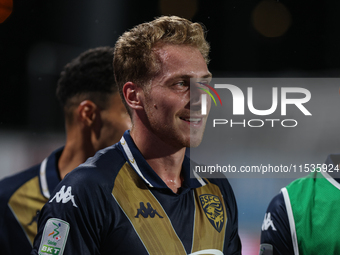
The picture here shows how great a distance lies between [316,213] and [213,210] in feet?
1.59

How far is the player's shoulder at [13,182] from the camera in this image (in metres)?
1.95

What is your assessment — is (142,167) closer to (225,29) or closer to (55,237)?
(55,237)

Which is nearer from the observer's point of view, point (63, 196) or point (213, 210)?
point (63, 196)

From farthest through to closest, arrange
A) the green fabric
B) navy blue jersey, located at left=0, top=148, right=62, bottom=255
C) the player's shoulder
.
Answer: the player's shoulder → navy blue jersey, located at left=0, top=148, right=62, bottom=255 → the green fabric

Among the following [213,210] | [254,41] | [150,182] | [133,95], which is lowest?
[213,210]

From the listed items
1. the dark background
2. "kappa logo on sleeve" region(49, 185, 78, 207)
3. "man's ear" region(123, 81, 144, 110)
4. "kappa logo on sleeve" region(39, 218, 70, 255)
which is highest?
the dark background

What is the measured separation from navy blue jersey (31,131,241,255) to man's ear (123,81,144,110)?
0.11 metres

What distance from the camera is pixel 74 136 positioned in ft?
6.65

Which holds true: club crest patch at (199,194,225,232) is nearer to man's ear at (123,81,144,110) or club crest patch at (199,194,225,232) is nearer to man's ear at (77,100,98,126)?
man's ear at (123,81,144,110)

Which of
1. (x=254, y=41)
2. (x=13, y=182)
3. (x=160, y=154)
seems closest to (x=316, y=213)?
(x=160, y=154)

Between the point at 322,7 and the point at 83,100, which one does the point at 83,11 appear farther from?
the point at 322,7

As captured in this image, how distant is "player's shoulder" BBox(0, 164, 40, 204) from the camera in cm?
195

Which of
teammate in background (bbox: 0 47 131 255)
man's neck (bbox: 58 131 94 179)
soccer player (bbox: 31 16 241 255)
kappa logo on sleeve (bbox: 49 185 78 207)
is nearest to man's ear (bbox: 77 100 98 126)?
teammate in background (bbox: 0 47 131 255)

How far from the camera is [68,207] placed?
3.54ft
